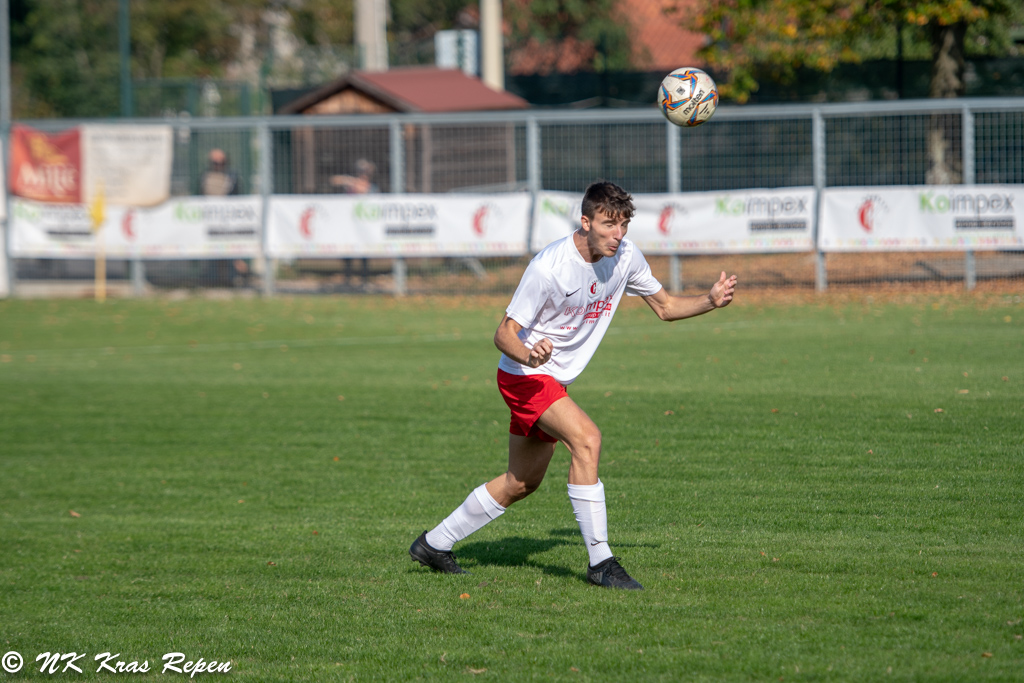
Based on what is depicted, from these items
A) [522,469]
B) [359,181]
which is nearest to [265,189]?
[359,181]

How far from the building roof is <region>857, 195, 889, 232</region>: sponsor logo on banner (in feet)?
28.0

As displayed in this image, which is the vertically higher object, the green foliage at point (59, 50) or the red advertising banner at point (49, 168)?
the green foliage at point (59, 50)

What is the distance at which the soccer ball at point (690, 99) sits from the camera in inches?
333

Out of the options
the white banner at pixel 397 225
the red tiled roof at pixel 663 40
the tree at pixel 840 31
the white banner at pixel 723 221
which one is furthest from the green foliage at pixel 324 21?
the white banner at pixel 723 221

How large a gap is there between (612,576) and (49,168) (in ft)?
59.1

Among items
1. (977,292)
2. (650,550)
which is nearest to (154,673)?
(650,550)

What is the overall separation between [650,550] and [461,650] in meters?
1.61

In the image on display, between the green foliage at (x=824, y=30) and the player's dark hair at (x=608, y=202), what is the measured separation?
15796 millimetres

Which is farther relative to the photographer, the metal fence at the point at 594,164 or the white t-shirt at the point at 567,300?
the metal fence at the point at 594,164

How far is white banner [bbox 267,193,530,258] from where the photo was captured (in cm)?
1845

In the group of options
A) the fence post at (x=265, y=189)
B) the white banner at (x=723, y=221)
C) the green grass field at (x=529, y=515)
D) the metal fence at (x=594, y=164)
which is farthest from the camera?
the fence post at (x=265, y=189)

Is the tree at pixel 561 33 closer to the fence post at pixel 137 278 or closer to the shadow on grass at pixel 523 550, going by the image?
the fence post at pixel 137 278

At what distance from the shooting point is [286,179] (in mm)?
20781

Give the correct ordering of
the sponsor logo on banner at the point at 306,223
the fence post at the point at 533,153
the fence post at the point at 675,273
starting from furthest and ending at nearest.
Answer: the sponsor logo on banner at the point at 306,223 → the fence post at the point at 533,153 → the fence post at the point at 675,273
